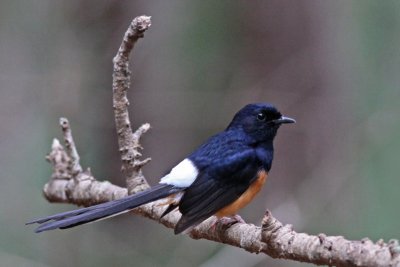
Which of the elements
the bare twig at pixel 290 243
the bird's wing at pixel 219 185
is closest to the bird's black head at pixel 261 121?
the bird's wing at pixel 219 185

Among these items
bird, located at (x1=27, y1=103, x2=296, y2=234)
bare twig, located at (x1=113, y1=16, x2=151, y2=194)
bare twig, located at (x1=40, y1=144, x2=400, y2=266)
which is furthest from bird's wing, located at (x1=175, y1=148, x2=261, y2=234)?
bare twig, located at (x1=113, y1=16, x2=151, y2=194)

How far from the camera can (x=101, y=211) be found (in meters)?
3.21

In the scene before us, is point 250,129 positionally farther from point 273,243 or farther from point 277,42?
point 277,42

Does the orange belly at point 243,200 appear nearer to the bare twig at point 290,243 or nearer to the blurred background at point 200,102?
the bare twig at point 290,243

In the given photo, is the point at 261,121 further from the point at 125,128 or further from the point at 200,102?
the point at 200,102

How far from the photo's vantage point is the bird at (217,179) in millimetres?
3266

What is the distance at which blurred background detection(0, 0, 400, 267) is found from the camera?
5.65 metres

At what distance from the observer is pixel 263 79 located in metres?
6.31

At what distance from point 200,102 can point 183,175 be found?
283 centimetres

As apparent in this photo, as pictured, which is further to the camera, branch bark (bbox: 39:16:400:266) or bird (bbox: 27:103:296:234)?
bird (bbox: 27:103:296:234)

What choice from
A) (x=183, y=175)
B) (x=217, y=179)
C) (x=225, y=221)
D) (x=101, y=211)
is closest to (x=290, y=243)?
(x=225, y=221)

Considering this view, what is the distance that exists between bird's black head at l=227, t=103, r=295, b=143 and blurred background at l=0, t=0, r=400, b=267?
153cm

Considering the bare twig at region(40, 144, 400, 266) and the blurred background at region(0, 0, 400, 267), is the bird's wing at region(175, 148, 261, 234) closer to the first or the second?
the bare twig at region(40, 144, 400, 266)

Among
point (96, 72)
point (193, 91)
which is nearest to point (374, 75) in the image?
point (193, 91)
